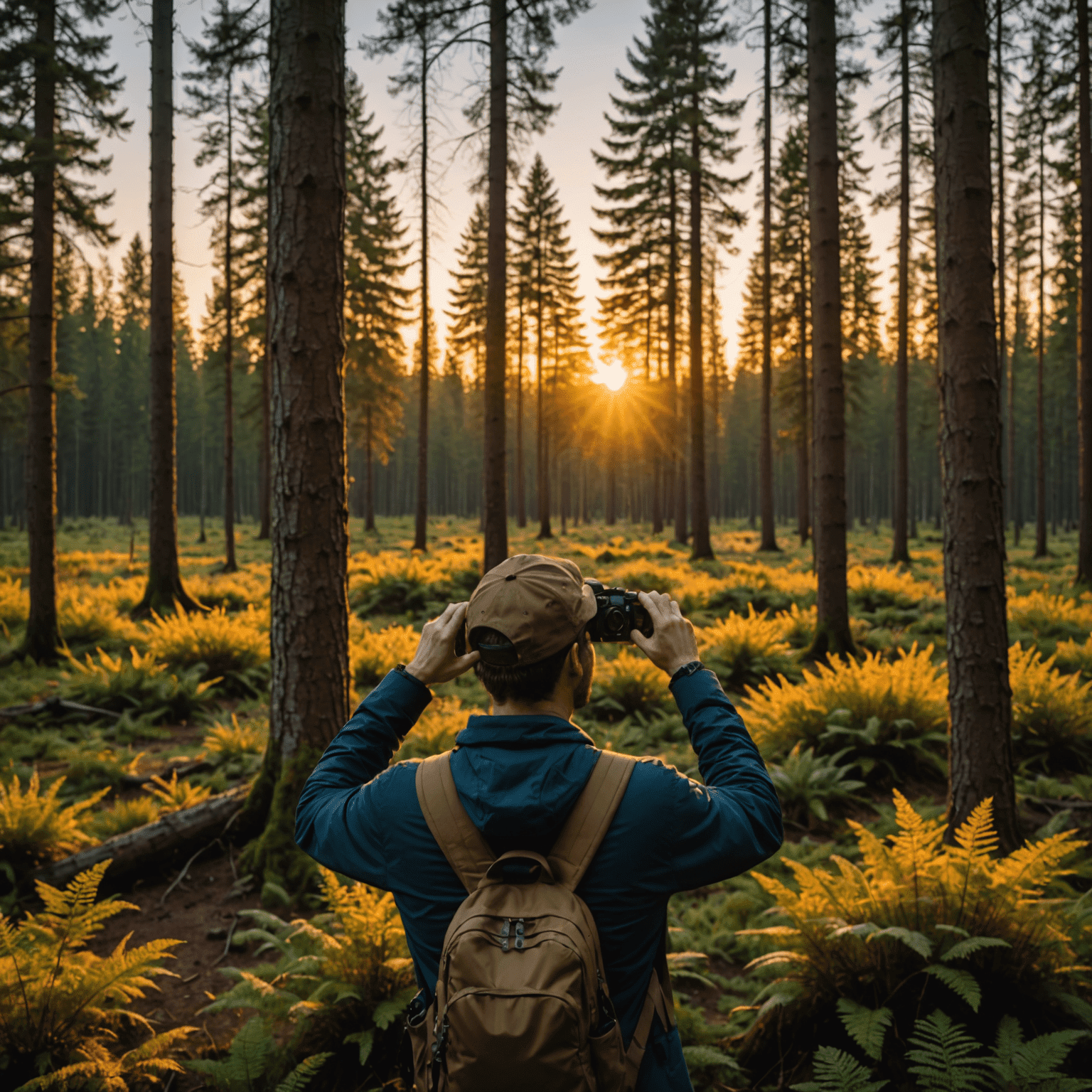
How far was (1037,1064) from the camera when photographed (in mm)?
2412

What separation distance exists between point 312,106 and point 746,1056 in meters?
6.11

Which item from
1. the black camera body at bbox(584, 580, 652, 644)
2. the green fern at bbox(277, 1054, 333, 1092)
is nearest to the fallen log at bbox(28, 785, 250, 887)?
the green fern at bbox(277, 1054, 333, 1092)

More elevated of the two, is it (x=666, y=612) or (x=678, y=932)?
(x=666, y=612)

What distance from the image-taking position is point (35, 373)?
9664 mm

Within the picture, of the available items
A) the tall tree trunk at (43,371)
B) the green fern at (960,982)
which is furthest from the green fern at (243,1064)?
the tall tree trunk at (43,371)

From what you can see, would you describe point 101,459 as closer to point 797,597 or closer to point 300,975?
point 797,597

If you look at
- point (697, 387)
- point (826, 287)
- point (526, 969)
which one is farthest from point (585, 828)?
point (697, 387)

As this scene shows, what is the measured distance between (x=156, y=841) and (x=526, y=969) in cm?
465

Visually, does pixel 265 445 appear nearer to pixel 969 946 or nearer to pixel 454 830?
pixel 969 946

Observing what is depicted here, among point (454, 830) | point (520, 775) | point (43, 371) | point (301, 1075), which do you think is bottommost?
point (301, 1075)

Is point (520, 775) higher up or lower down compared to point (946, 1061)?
higher up

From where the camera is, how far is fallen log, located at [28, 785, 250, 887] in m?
4.46

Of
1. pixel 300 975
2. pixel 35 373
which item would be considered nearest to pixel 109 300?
pixel 35 373

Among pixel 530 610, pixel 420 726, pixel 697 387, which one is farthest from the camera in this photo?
pixel 697 387
